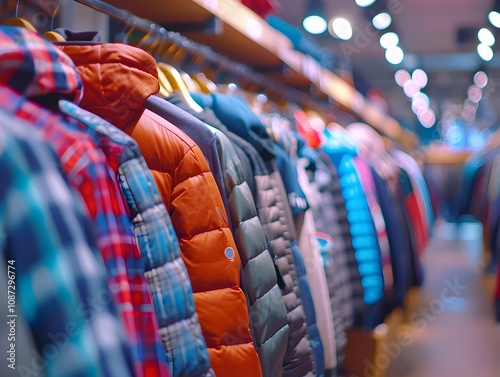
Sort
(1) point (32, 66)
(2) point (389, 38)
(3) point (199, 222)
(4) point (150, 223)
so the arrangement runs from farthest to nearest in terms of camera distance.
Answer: (2) point (389, 38)
(3) point (199, 222)
(4) point (150, 223)
(1) point (32, 66)

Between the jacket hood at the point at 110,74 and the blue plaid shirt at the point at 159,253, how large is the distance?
0.50ft

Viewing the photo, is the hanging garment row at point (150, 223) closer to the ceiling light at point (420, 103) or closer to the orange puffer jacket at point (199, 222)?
the orange puffer jacket at point (199, 222)

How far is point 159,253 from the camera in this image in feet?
2.78

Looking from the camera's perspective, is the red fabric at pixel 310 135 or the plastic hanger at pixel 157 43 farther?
the red fabric at pixel 310 135


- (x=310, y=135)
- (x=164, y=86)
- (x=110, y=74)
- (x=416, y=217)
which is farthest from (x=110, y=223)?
(x=416, y=217)

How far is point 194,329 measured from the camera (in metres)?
0.89

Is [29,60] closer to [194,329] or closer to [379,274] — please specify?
[194,329]

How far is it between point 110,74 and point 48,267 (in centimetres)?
49

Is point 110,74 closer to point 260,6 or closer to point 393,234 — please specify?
point 260,6

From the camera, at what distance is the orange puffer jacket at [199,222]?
1012 mm

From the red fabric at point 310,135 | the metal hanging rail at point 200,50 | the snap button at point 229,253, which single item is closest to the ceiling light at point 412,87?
the metal hanging rail at point 200,50

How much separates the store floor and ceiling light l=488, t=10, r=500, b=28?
2.22 meters

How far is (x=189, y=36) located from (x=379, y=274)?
4.09 ft

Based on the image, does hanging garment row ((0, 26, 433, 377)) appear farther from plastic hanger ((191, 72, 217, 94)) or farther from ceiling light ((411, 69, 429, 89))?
ceiling light ((411, 69, 429, 89))
